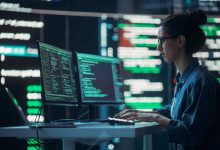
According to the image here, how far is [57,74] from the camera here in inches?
100

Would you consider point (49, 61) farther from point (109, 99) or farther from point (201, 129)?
point (201, 129)

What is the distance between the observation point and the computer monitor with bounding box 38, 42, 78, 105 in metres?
2.34

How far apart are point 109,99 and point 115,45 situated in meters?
1.13

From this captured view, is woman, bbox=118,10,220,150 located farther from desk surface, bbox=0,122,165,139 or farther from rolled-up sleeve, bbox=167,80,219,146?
desk surface, bbox=0,122,165,139

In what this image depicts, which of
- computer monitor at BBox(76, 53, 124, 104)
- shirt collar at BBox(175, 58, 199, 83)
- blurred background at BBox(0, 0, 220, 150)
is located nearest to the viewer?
shirt collar at BBox(175, 58, 199, 83)

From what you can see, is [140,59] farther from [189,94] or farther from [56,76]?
[189,94]

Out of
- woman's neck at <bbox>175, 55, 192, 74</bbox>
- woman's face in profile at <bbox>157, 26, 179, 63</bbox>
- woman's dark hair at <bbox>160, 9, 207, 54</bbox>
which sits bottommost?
woman's neck at <bbox>175, 55, 192, 74</bbox>

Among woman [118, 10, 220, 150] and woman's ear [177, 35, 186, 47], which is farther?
woman's ear [177, 35, 186, 47]

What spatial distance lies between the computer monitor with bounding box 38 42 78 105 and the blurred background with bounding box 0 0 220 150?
0.86 m

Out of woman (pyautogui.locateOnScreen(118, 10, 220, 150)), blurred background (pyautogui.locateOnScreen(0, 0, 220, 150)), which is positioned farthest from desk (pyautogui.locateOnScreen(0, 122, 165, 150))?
blurred background (pyautogui.locateOnScreen(0, 0, 220, 150))

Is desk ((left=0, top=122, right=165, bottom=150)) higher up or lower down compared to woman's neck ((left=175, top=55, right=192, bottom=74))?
lower down

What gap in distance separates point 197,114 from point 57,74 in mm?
847

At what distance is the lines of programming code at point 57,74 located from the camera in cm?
237

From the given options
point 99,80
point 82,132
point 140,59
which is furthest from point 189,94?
point 140,59
